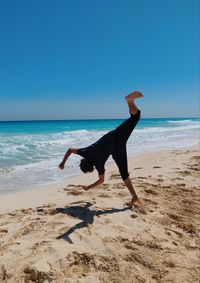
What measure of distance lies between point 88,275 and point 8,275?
76 centimetres

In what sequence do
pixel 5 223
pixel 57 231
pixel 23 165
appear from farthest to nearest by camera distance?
pixel 23 165, pixel 5 223, pixel 57 231

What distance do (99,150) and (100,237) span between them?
5.35 feet

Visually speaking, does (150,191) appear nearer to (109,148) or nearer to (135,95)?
(109,148)

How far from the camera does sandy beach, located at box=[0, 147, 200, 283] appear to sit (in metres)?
3.35

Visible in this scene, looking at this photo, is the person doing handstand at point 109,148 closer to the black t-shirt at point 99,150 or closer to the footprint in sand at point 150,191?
the black t-shirt at point 99,150

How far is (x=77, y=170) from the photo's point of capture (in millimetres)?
9859

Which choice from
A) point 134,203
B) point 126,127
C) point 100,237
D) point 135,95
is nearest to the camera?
point 100,237

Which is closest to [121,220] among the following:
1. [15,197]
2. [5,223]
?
[5,223]

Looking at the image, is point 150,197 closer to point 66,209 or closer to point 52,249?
point 66,209

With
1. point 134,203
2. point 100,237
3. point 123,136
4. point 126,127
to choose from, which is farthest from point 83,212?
point 126,127

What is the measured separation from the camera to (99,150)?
533 cm

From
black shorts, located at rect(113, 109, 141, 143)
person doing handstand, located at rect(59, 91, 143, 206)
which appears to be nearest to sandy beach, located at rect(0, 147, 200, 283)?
person doing handstand, located at rect(59, 91, 143, 206)

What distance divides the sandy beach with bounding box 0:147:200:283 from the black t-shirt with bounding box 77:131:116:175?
0.70 m

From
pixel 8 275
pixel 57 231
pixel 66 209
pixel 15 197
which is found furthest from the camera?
pixel 15 197
